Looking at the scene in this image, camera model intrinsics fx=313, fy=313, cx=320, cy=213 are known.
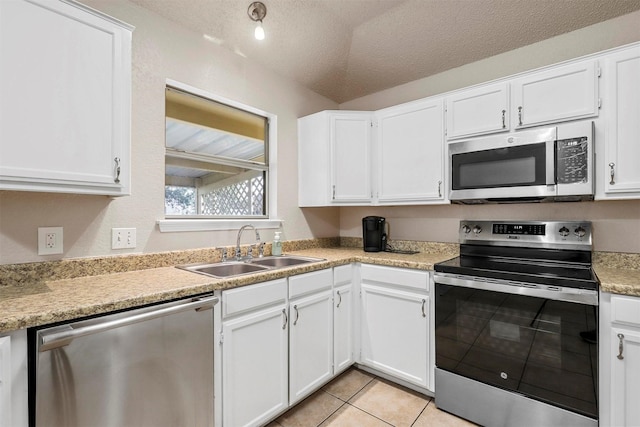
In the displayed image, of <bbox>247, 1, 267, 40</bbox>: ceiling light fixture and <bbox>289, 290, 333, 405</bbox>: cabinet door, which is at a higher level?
<bbox>247, 1, 267, 40</bbox>: ceiling light fixture

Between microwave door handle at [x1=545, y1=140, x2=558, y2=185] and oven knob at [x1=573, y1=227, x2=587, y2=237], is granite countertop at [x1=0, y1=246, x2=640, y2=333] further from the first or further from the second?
microwave door handle at [x1=545, y1=140, x2=558, y2=185]

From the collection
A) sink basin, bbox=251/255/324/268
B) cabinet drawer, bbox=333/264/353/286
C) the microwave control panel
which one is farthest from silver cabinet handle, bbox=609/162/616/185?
sink basin, bbox=251/255/324/268

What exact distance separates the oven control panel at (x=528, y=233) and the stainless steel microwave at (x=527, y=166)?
21 cm

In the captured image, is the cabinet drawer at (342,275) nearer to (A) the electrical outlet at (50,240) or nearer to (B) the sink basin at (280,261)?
(B) the sink basin at (280,261)

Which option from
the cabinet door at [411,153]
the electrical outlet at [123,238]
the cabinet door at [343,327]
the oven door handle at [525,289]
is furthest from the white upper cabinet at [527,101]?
the electrical outlet at [123,238]

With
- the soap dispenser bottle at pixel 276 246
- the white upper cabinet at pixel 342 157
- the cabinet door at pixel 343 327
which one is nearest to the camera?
the cabinet door at pixel 343 327

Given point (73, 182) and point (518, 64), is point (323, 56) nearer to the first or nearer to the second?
point (518, 64)

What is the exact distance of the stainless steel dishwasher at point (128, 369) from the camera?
1051 millimetres

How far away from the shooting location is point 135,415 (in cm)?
126

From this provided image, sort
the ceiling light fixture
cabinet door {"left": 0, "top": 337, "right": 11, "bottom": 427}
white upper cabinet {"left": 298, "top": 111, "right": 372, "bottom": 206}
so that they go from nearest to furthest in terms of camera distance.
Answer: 1. cabinet door {"left": 0, "top": 337, "right": 11, "bottom": 427}
2. the ceiling light fixture
3. white upper cabinet {"left": 298, "top": 111, "right": 372, "bottom": 206}

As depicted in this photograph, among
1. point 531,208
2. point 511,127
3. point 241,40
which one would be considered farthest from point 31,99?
point 531,208

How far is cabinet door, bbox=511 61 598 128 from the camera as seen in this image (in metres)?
1.80

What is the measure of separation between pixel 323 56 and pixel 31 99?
2.12 meters

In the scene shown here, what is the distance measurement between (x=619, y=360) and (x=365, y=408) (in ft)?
4.44
